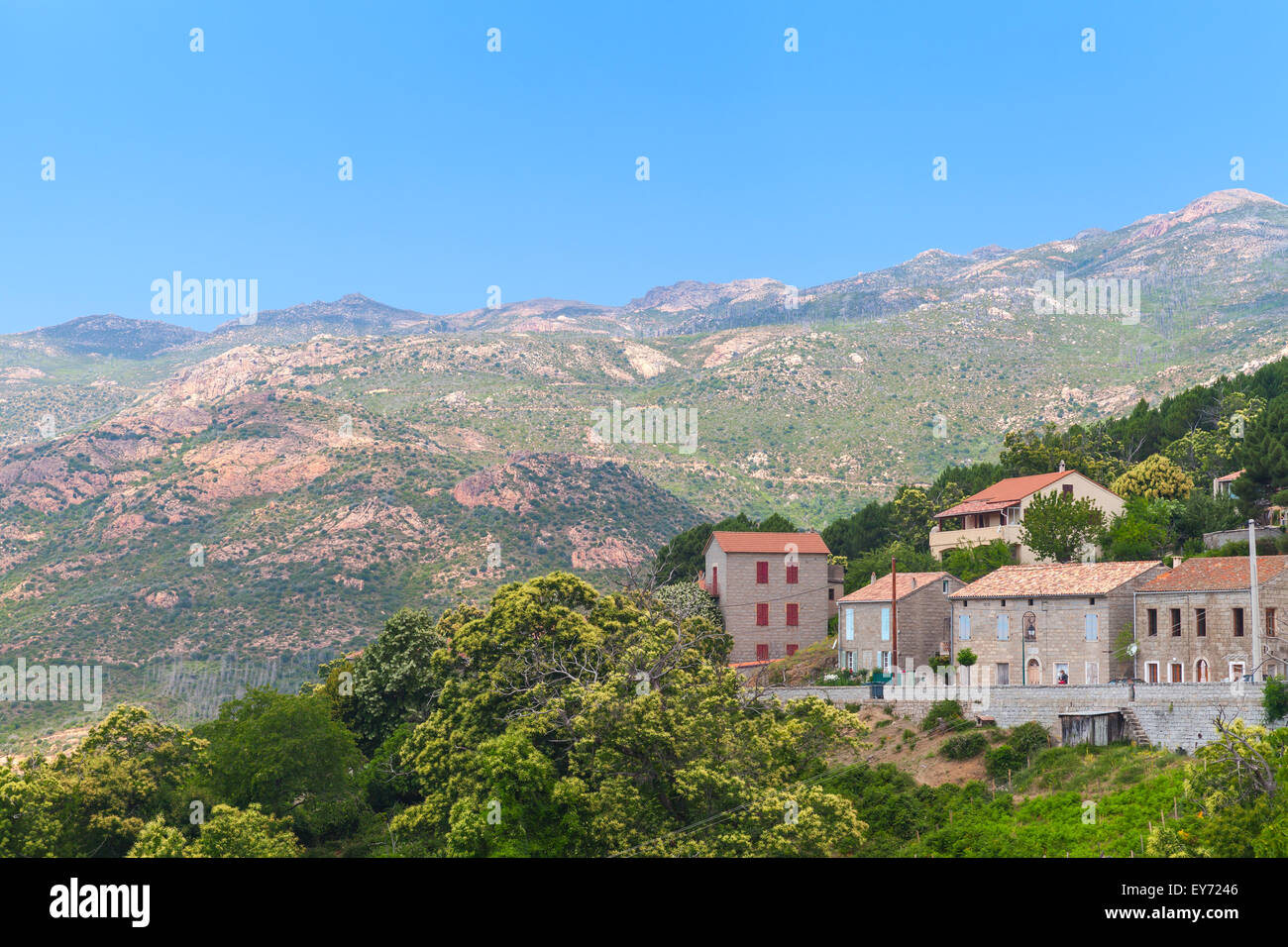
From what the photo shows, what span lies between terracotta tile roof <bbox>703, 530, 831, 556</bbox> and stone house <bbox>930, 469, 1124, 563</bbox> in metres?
10.8

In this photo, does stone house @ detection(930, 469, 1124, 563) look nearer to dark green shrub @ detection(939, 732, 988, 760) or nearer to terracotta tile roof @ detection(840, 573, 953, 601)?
terracotta tile roof @ detection(840, 573, 953, 601)

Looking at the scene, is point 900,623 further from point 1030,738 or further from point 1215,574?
point 1215,574

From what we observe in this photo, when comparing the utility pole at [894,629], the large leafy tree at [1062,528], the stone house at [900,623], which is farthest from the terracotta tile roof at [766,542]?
the large leafy tree at [1062,528]

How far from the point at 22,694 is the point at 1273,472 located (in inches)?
4381

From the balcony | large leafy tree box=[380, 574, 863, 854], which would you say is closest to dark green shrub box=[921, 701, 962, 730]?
large leafy tree box=[380, 574, 863, 854]

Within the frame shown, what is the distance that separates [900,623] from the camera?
65875 mm

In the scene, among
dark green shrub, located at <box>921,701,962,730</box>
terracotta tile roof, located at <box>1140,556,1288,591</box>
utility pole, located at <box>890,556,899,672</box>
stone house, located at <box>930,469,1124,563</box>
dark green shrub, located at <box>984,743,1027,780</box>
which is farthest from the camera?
stone house, located at <box>930,469,1124,563</box>

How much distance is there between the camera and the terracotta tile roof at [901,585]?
66.8 metres

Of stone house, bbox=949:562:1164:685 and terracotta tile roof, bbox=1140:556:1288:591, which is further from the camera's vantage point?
stone house, bbox=949:562:1164:685

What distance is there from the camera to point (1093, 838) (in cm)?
3991

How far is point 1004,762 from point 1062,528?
26605 mm

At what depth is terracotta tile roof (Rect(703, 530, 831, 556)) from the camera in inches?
3098
